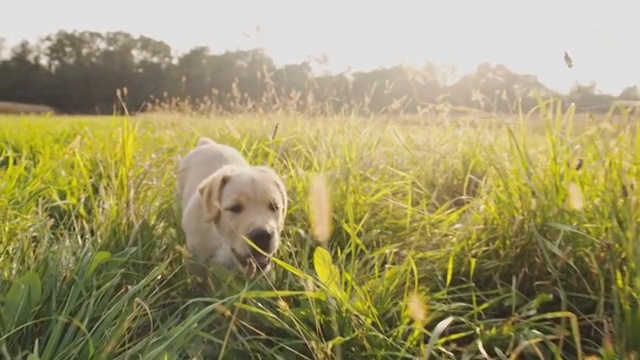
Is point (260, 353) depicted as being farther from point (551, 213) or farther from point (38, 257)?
point (551, 213)

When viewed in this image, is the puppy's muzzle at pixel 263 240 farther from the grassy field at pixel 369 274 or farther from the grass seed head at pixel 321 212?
the grass seed head at pixel 321 212

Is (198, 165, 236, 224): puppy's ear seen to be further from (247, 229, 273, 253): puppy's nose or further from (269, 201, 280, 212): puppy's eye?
(247, 229, 273, 253): puppy's nose

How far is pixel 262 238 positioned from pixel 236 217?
0.32 metres

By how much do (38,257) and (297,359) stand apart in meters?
1.02

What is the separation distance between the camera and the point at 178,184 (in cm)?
397

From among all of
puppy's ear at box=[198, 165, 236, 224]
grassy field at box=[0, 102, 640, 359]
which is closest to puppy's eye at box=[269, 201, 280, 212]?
grassy field at box=[0, 102, 640, 359]

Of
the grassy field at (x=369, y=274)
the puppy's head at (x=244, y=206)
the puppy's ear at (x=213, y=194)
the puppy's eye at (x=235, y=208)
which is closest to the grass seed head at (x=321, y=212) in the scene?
the grassy field at (x=369, y=274)

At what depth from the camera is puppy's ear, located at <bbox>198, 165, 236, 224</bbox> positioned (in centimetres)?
296

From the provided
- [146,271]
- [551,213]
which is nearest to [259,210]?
[146,271]

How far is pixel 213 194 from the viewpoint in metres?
2.97

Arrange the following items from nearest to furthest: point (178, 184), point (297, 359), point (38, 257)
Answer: point (297, 359) → point (38, 257) → point (178, 184)

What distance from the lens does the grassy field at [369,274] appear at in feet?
6.04

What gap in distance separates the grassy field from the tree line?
0.40 meters

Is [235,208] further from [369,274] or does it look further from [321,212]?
[369,274]
